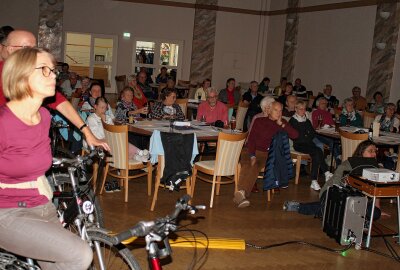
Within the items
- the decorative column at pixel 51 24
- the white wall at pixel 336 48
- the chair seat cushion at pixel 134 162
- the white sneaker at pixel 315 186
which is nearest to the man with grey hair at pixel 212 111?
the white sneaker at pixel 315 186

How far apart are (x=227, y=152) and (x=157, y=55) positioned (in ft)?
41.5

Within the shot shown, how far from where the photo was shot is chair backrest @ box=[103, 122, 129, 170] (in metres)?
5.82

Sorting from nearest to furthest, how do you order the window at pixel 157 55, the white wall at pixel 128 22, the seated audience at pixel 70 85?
the seated audience at pixel 70 85 → the white wall at pixel 128 22 → the window at pixel 157 55

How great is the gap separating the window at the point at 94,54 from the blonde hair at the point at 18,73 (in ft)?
50.1

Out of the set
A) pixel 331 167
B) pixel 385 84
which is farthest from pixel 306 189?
pixel 385 84

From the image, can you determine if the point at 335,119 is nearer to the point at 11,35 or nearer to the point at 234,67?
the point at 11,35

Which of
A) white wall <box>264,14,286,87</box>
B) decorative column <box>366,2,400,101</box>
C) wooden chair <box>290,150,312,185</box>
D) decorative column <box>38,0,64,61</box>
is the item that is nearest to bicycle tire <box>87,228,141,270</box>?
wooden chair <box>290,150,312,185</box>

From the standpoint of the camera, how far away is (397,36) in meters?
13.1

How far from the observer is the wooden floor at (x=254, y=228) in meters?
4.54

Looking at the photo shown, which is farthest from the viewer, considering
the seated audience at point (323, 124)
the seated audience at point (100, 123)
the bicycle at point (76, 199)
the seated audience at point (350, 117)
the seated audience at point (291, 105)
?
the seated audience at point (350, 117)

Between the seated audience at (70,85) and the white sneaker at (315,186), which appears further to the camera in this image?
the seated audience at (70,85)

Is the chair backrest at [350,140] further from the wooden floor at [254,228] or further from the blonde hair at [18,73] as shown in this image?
the blonde hair at [18,73]

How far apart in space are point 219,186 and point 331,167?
2154 mm

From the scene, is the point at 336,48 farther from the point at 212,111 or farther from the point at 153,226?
→ the point at 153,226
